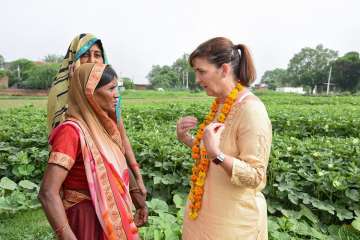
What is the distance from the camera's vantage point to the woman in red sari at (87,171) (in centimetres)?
170

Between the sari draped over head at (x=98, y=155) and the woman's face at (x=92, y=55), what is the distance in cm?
90

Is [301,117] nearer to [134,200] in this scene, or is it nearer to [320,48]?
[134,200]

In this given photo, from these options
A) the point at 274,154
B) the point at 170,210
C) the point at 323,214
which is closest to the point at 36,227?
the point at 170,210

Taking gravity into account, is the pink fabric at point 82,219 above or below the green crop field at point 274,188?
above

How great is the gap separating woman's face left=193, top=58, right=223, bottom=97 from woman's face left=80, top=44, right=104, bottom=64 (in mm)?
1155

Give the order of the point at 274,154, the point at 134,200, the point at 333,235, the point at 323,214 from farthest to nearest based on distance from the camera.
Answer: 1. the point at 274,154
2. the point at 323,214
3. the point at 333,235
4. the point at 134,200

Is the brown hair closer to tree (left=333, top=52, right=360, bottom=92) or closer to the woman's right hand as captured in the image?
the woman's right hand

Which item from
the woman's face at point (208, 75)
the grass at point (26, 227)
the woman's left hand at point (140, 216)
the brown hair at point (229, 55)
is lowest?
Answer: the grass at point (26, 227)

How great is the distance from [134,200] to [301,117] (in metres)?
6.49

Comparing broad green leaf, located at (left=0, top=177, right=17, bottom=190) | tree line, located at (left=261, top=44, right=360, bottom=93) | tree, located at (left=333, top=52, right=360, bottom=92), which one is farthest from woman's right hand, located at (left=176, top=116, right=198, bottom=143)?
tree, located at (left=333, top=52, right=360, bottom=92)

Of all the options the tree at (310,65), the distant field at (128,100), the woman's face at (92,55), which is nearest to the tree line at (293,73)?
the tree at (310,65)

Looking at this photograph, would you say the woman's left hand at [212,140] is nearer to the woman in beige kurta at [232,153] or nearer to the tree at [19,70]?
the woman in beige kurta at [232,153]

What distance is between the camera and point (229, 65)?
1.86 metres

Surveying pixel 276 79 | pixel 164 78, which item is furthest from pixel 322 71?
pixel 164 78
